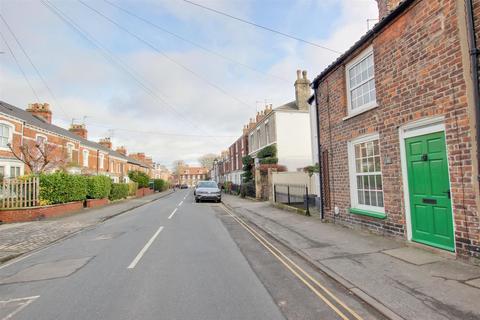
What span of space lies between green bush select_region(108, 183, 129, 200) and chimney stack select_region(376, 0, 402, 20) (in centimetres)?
2435

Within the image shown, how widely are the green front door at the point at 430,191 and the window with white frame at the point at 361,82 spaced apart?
2.15 m

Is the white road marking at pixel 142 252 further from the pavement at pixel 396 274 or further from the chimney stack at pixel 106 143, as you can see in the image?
the chimney stack at pixel 106 143

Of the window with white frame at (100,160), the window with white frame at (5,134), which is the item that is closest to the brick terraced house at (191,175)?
the window with white frame at (100,160)

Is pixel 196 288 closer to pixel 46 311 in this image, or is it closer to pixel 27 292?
pixel 46 311

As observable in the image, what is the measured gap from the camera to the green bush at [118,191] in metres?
27.1

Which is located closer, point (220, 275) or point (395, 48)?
point (220, 275)

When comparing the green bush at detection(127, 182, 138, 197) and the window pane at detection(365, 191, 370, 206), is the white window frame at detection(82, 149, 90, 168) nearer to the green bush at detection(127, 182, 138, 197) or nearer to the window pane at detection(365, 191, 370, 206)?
the green bush at detection(127, 182, 138, 197)

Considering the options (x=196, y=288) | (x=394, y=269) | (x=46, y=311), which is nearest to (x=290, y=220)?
(x=394, y=269)

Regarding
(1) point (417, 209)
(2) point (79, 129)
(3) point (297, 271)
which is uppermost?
(2) point (79, 129)

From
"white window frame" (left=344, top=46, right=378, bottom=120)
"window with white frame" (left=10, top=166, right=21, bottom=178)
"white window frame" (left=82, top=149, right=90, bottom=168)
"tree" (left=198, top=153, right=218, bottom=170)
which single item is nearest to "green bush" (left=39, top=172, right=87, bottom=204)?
"window with white frame" (left=10, top=166, right=21, bottom=178)

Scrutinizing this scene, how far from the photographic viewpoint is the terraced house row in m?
21.5

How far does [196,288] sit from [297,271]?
2.00 m

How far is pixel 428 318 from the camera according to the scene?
3518 mm

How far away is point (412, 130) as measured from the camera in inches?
262
